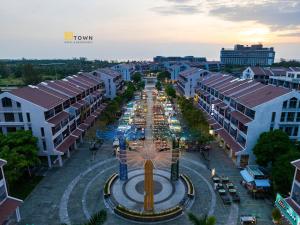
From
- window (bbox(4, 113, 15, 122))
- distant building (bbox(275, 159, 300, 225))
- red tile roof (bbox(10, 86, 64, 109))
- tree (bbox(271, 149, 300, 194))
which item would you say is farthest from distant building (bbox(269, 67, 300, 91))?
window (bbox(4, 113, 15, 122))

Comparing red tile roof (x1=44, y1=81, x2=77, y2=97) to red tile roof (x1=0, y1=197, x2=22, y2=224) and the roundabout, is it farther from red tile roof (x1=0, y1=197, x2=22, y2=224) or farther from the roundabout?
red tile roof (x1=0, y1=197, x2=22, y2=224)

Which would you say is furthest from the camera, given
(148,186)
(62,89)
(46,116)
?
(62,89)

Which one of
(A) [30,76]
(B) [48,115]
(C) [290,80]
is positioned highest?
(C) [290,80]

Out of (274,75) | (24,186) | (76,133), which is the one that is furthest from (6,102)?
(274,75)

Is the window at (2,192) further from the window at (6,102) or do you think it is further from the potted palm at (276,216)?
the potted palm at (276,216)

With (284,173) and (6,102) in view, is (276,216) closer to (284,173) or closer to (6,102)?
(284,173)

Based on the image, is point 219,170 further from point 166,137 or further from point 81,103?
point 81,103

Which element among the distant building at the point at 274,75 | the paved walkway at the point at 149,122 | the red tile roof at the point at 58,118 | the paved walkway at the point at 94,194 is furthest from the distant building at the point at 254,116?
the distant building at the point at 274,75
